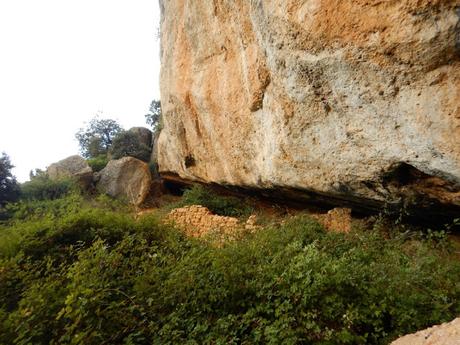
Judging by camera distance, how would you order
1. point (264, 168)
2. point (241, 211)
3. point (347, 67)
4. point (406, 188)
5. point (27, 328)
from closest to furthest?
point (27, 328) → point (347, 67) → point (406, 188) → point (264, 168) → point (241, 211)

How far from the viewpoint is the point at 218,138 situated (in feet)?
23.2

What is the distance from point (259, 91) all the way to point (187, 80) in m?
3.06

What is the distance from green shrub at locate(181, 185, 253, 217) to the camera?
8891mm

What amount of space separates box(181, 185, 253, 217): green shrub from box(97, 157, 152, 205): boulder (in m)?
3.66

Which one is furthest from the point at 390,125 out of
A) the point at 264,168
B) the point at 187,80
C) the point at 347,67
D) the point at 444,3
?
the point at 187,80

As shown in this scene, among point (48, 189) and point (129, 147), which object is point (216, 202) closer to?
point (48, 189)

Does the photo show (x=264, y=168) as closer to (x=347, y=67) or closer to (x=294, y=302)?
(x=347, y=67)

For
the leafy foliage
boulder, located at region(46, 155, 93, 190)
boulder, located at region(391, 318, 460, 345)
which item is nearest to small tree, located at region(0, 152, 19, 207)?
boulder, located at region(46, 155, 93, 190)

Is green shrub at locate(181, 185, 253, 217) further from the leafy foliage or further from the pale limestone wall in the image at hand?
the leafy foliage

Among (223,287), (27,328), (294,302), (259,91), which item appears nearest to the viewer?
(27,328)

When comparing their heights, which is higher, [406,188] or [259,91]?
[259,91]

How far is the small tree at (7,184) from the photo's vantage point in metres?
12.9

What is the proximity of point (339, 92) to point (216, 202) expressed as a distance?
6127 mm

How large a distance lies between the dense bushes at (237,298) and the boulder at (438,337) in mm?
497
